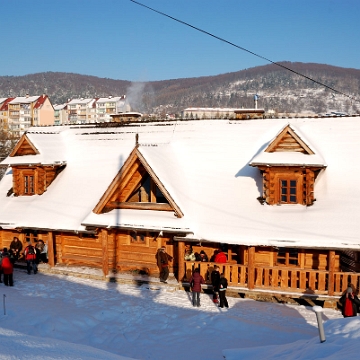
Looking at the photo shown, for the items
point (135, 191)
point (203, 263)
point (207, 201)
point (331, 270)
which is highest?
point (135, 191)

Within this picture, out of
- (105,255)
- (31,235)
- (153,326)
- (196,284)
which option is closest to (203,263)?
(196,284)

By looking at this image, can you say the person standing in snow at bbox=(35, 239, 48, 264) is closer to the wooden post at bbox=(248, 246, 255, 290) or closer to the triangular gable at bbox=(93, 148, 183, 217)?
the triangular gable at bbox=(93, 148, 183, 217)

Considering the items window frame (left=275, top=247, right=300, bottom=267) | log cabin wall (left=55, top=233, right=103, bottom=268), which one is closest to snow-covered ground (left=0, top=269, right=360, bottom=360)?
window frame (left=275, top=247, right=300, bottom=267)

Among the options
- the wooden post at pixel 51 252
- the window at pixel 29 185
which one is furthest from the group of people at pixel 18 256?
the window at pixel 29 185

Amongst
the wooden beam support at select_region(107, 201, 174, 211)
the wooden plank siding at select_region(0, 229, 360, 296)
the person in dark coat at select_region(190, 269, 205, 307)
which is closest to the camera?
the person in dark coat at select_region(190, 269, 205, 307)

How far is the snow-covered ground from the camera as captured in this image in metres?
7.88

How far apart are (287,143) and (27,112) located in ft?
363

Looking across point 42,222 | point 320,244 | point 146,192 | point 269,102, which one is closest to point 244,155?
point 146,192

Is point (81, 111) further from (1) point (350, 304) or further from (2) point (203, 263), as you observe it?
(1) point (350, 304)

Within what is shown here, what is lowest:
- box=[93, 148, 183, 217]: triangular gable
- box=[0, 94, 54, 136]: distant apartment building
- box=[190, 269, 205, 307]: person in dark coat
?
box=[190, 269, 205, 307]: person in dark coat

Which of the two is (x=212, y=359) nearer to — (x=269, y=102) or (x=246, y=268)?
(x=246, y=268)

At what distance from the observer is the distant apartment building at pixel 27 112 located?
110875mm

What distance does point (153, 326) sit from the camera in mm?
11812

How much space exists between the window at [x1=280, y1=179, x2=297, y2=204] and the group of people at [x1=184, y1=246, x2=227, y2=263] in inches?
127
